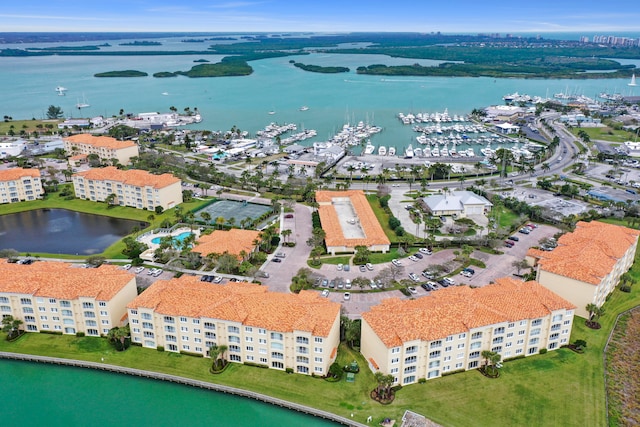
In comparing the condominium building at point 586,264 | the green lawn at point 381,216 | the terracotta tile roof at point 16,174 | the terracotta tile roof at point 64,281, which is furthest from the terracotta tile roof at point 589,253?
the terracotta tile roof at point 16,174

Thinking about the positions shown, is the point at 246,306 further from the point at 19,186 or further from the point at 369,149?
the point at 369,149

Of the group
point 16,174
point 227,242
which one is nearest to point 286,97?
point 16,174

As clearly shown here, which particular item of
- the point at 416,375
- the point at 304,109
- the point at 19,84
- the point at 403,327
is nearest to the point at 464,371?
the point at 416,375

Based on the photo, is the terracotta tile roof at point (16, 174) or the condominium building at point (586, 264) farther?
the terracotta tile roof at point (16, 174)

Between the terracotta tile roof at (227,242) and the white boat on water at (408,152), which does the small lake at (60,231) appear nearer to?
the terracotta tile roof at (227,242)

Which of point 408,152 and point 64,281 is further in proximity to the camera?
point 408,152

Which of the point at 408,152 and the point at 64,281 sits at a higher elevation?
the point at 64,281
